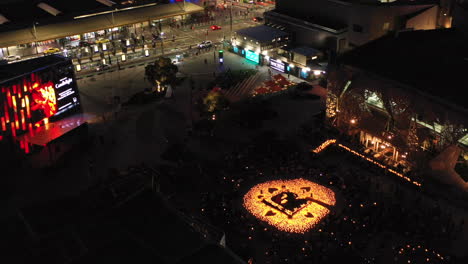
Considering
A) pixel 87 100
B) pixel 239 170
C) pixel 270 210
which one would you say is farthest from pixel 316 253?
pixel 87 100

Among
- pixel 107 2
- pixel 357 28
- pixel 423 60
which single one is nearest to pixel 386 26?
pixel 357 28

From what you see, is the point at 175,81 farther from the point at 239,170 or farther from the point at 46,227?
the point at 46,227

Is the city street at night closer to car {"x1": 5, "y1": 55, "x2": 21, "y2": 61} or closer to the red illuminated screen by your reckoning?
the red illuminated screen

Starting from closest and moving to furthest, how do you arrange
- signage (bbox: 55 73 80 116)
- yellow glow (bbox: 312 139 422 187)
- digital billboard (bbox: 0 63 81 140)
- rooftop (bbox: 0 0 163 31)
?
Answer: yellow glow (bbox: 312 139 422 187)
digital billboard (bbox: 0 63 81 140)
signage (bbox: 55 73 80 116)
rooftop (bbox: 0 0 163 31)

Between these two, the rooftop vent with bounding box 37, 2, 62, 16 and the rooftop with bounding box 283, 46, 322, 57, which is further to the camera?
the rooftop vent with bounding box 37, 2, 62, 16

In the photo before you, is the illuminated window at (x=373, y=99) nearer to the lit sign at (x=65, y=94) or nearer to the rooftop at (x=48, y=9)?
the lit sign at (x=65, y=94)

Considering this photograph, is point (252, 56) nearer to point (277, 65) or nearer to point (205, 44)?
point (277, 65)

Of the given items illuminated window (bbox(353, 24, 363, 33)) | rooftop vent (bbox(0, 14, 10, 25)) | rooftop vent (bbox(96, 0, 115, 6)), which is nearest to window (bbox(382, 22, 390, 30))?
illuminated window (bbox(353, 24, 363, 33))
